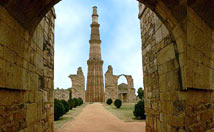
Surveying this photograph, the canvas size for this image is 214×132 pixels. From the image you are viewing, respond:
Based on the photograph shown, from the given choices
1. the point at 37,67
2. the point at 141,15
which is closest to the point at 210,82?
the point at 141,15

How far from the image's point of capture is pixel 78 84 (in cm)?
3275

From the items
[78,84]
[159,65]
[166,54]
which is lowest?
[78,84]

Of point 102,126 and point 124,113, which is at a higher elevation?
point 102,126

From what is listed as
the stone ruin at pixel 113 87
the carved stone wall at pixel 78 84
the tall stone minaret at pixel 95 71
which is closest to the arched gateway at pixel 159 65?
the stone ruin at pixel 113 87

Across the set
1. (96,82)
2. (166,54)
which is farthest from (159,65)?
(96,82)

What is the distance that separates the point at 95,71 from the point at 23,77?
32295mm

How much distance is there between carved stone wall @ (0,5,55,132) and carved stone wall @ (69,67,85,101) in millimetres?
27874

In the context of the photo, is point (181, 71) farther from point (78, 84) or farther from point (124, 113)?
point (78, 84)

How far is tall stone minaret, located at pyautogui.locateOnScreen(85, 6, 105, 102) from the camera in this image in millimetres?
34219

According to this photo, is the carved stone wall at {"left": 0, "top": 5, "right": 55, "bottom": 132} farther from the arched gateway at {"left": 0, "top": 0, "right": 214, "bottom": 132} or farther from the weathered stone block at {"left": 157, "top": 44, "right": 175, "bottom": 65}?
the weathered stone block at {"left": 157, "top": 44, "right": 175, "bottom": 65}

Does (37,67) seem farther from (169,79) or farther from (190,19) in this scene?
(190,19)

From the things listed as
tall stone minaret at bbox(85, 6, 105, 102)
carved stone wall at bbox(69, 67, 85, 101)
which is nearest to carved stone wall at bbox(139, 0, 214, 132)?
carved stone wall at bbox(69, 67, 85, 101)

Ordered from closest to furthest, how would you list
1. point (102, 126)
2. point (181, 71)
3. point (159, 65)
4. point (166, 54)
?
point (181, 71), point (166, 54), point (159, 65), point (102, 126)

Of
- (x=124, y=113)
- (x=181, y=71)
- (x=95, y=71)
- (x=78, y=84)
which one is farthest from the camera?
(x=95, y=71)
